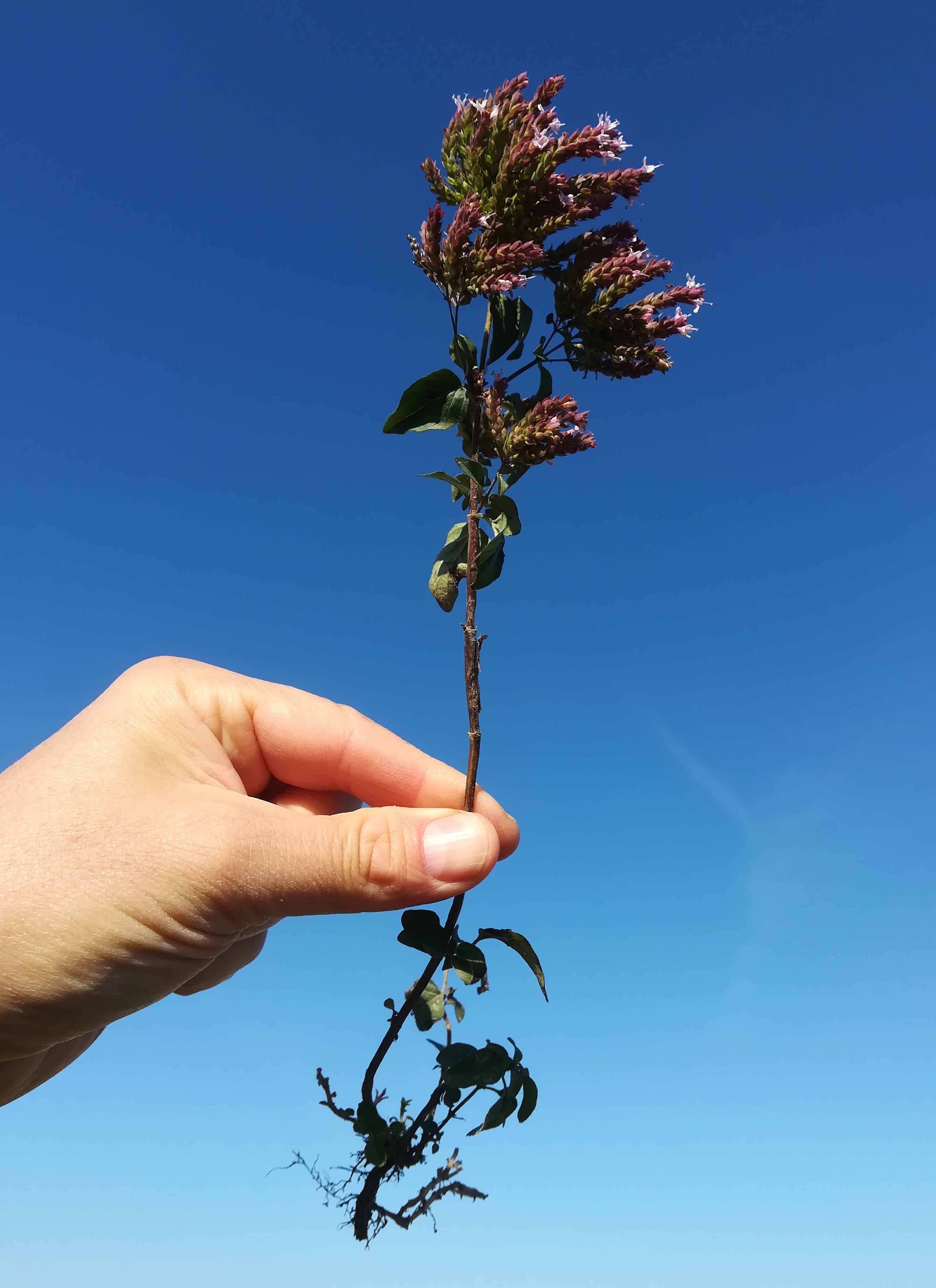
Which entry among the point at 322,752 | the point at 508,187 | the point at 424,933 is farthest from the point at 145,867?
the point at 508,187

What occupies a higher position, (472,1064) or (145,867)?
(472,1064)

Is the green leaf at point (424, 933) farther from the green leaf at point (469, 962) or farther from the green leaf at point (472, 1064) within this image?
the green leaf at point (472, 1064)

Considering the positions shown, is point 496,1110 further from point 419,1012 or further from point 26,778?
point 26,778

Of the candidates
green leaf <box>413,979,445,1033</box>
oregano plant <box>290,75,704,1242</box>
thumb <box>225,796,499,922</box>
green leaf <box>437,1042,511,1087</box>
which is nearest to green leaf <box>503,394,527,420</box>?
oregano plant <box>290,75,704,1242</box>

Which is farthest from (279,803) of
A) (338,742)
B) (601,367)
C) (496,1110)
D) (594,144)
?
(594,144)

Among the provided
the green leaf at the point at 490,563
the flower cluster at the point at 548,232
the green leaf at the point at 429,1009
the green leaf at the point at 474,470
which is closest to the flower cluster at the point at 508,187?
the flower cluster at the point at 548,232

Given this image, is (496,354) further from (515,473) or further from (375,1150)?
(375,1150)
